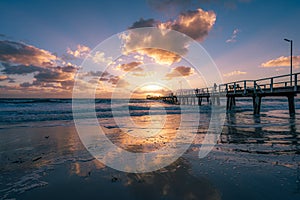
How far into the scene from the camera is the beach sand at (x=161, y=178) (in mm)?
2586

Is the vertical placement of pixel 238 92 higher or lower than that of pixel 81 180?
higher

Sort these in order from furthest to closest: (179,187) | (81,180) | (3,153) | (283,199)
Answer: (3,153) → (81,180) → (179,187) → (283,199)

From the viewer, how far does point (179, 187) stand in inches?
110

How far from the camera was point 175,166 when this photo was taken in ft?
12.3

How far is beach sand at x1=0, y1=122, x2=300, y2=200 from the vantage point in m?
2.59

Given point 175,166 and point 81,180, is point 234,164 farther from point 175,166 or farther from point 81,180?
point 81,180

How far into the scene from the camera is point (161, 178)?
313cm

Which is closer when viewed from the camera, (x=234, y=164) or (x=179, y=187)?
(x=179, y=187)

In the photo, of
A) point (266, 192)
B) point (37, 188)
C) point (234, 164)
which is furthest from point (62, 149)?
point (266, 192)

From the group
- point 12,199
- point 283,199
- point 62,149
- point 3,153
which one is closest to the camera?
point 283,199

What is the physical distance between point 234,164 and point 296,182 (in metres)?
1.08

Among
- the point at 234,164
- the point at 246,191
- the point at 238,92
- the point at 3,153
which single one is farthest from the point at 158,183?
the point at 238,92

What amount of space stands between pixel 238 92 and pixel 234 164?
18853 mm

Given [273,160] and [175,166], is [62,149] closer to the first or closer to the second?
[175,166]
